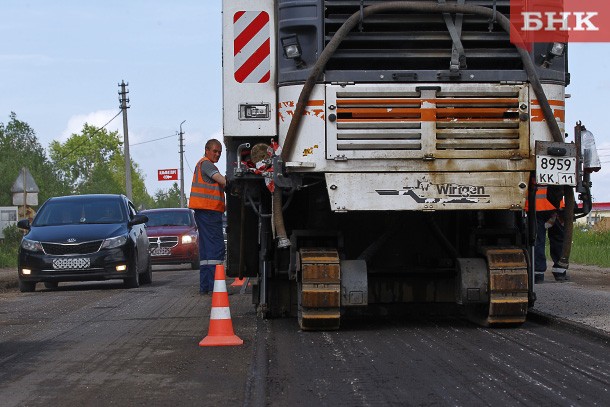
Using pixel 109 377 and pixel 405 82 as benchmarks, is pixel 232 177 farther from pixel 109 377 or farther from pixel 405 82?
pixel 109 377

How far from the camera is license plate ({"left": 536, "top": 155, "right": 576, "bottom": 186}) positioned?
986 cm

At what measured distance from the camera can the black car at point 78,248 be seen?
18641mm

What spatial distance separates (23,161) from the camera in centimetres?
8381

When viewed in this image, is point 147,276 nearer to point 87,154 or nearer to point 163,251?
point 163,251

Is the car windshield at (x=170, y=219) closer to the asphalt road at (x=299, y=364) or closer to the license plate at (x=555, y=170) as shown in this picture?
the asphalt road at (x=299, y=364)

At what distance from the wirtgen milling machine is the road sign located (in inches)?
3547

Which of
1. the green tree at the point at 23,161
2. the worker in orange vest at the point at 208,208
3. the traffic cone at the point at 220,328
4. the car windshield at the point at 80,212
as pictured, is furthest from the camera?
the green tree at the point at 23,161

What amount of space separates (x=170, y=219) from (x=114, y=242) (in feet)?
35.2

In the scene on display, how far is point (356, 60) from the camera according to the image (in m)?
10.0

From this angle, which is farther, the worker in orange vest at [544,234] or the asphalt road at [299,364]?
the worker in orange vest at [544,234]

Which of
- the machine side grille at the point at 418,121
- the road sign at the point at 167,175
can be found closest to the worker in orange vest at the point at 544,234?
the machine side grille at the point at 418,121

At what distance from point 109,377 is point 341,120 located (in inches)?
120

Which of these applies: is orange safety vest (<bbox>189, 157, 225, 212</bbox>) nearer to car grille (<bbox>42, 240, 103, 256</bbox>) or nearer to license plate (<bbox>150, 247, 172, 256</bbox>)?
car grille (<bbox>42, 240, 103, 256</bbox>)

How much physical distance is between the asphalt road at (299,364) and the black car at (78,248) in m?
6.19
